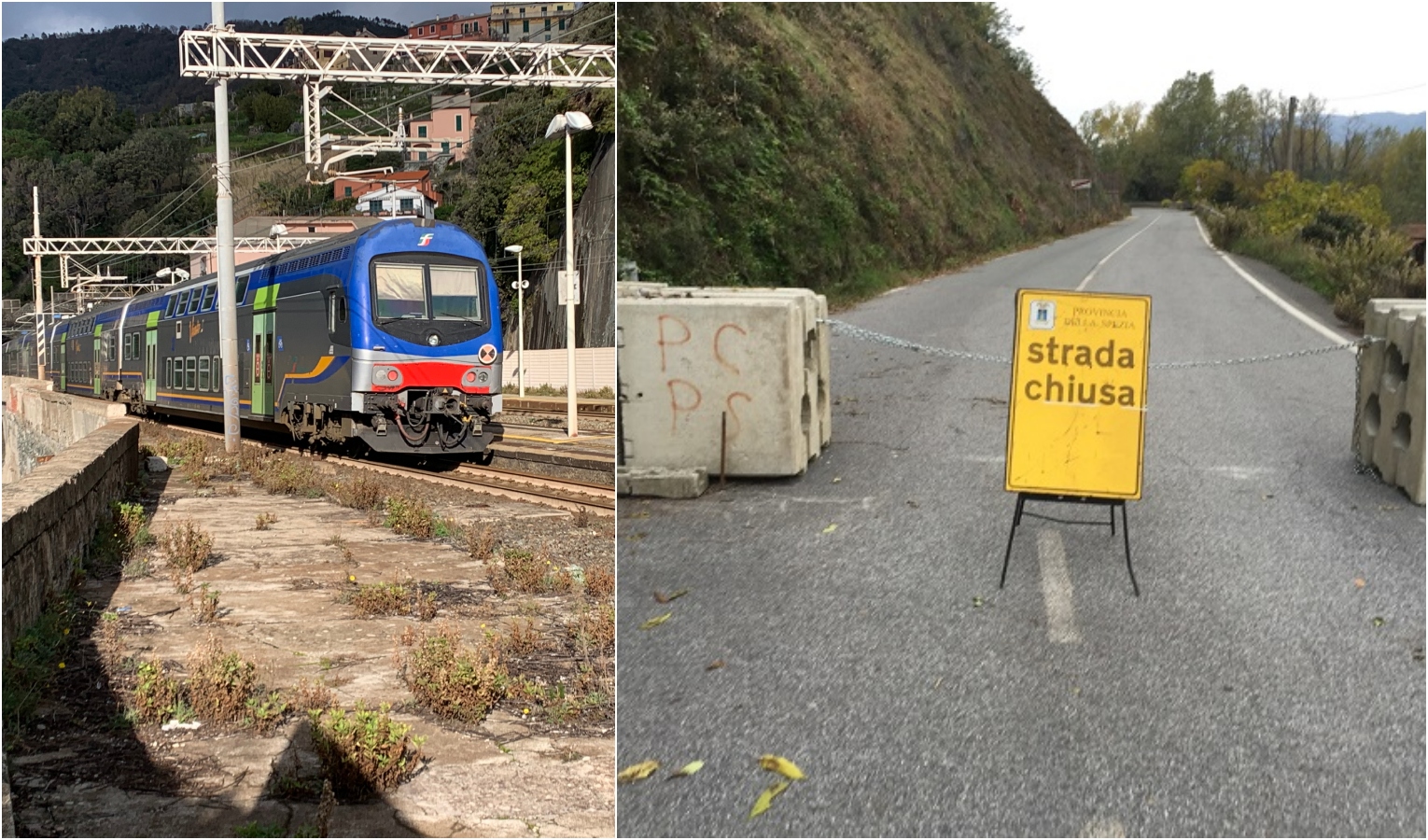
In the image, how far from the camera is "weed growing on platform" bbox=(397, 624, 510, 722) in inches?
144

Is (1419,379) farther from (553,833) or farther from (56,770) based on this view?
(56,770)

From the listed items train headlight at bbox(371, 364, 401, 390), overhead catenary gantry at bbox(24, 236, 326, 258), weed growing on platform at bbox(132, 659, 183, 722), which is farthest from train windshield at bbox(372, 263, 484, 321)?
weed growing on platform at bbox(132, 659, 183, 722)

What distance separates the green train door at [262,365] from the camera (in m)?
12.9

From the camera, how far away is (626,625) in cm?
482

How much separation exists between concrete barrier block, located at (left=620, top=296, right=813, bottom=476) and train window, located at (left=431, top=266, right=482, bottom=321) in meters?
4.00

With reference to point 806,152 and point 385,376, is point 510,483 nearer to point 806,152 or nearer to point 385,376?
point 385,376

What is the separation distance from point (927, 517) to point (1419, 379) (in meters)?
2.84

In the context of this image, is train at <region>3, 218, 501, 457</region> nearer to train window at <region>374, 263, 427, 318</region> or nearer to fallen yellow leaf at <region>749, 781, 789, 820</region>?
train window at <region>374, 263, 427, 318</region>

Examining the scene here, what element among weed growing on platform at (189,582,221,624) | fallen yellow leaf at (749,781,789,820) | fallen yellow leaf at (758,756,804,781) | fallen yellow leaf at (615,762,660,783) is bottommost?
fallen yellow leaf at (749,781,789,820)

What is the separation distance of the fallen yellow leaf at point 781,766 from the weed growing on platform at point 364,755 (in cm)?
104

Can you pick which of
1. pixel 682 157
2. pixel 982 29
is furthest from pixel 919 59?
pixel 682 157

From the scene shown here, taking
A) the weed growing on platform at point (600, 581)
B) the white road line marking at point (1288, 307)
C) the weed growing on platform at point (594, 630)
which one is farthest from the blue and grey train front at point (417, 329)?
the white road line marking at point (1288, 307)

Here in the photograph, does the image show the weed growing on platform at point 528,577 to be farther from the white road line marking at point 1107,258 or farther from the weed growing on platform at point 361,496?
the white road line marking at point 1107,258

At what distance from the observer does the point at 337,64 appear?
6.68 meters
